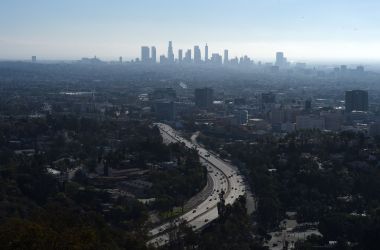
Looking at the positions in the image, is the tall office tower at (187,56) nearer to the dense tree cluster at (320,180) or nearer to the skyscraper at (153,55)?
the skyscraper at (153,55)

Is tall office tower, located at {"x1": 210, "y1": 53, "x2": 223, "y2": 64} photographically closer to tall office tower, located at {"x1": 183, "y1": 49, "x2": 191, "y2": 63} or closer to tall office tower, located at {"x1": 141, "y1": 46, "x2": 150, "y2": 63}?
tall office tower, located at {"x1": 183, "y1": 49, "x2": 191, "y2": 63}

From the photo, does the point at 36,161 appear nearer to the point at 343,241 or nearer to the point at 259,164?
the point at 259,164

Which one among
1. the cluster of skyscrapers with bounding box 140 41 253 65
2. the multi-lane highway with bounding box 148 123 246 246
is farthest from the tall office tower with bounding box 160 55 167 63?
the multi-lane highway with bounding box 148 123 246 246

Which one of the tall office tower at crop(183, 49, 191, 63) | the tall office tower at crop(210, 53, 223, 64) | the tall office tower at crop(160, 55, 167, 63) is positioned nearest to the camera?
the tall office tower at crop(160, 55, 167, 63)

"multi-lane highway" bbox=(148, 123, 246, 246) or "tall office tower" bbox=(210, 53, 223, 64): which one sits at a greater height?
"tall office tower" bbox=(210, 53, 223, 64)

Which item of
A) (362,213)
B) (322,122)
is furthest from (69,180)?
(322,122)

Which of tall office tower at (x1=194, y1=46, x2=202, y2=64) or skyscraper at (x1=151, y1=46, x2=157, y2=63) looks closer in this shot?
tall office tower at (x1=194, y1=46, x2=202, y2=64)

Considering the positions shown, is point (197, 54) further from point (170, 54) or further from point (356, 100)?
point (356, 100)
